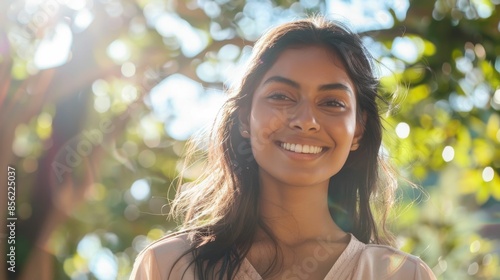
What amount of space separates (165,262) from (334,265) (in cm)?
41

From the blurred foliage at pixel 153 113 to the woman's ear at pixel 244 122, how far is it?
1130 millimetres

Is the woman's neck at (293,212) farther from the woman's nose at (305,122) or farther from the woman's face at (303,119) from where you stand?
the woman's nose at (305,122)

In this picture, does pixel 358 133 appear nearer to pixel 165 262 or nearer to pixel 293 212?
pixel 293 212

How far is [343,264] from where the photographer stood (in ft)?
8.58

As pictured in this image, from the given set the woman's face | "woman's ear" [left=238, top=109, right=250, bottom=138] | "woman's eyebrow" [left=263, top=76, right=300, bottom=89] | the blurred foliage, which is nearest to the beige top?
the woman's face

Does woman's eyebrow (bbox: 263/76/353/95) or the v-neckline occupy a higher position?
woman's eyebrow (bbox: 263/76/353/95)

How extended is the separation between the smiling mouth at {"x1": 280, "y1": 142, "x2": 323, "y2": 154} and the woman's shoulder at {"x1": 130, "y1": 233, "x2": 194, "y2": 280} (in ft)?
1.12

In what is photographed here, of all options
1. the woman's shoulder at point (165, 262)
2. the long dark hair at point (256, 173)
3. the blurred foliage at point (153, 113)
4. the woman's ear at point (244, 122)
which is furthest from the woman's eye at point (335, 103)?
the blurred foliage at point (153, 113)

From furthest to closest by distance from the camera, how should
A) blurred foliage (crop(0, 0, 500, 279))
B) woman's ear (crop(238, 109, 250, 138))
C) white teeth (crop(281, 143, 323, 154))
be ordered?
blurred foliage (crop(0, 0, 500, 279)) → woman's ear (crop(238, 109, 250, 138)) → white teeth (crop(281, 143, 323, 154))

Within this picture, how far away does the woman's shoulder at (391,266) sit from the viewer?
2.59m

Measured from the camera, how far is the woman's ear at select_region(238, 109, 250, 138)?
2.73 meters

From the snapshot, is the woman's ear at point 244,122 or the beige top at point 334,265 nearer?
the beige top at point 334,265

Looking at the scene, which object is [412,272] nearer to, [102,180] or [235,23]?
[235,23]

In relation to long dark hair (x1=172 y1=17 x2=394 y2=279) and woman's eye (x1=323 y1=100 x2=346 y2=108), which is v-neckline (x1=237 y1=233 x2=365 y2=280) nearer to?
long dark hair (x1=172 y1=17 x2=394 y2=279)
